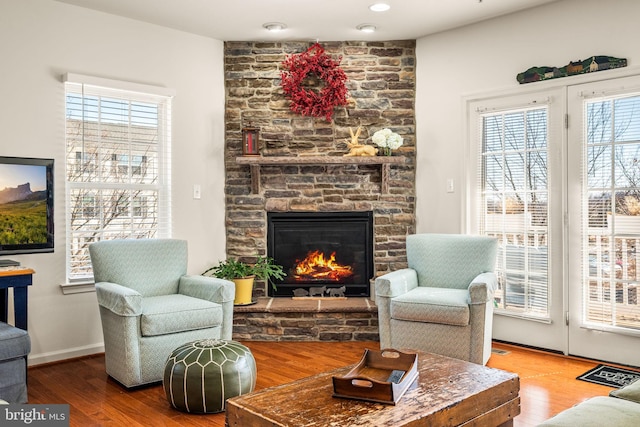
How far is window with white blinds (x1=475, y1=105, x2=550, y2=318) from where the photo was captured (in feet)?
13.9

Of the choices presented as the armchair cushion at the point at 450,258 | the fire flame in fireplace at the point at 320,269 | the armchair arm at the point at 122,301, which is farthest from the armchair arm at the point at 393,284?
the armchair arm at the point at 122,301

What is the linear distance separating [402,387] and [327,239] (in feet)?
9.74

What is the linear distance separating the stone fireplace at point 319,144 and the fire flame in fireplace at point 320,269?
111mm

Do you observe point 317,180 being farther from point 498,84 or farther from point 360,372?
point 360,372

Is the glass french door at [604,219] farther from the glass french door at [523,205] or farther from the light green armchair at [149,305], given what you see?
the light green armchair at [149,305]

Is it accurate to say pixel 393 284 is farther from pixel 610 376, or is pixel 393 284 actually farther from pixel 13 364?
pixel 13 364

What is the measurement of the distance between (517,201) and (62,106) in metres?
3.57

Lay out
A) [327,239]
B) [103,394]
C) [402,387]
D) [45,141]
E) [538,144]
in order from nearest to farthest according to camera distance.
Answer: [402,387] < [103,394] < [45,141] < [538,144] < [327,239]

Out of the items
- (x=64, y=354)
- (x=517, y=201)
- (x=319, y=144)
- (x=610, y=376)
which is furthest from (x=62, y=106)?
(x=610, y=376)

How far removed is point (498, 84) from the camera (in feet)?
14.7

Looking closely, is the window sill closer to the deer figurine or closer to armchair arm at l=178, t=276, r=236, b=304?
armchair arm at l=178, t=276, r=236, b=304

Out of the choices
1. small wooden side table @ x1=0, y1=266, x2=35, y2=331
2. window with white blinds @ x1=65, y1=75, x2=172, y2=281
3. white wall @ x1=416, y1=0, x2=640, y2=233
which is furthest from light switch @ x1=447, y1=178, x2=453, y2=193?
small wooden side table @ x1=0, y1=266, x2=35, y2=331

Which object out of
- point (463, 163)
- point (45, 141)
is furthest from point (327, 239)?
point (45, 141)

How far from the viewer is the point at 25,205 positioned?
376cm
